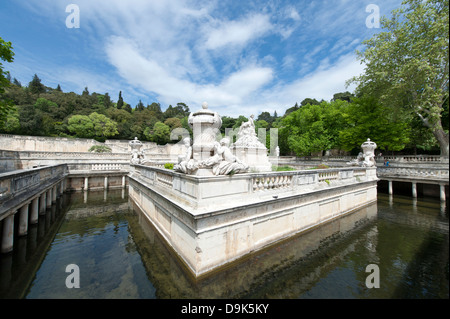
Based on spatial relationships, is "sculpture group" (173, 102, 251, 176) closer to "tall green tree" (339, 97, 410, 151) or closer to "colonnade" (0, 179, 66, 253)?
"colonnade" (0, 179, 66, 253)

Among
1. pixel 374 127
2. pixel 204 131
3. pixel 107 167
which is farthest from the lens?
pixel 374 127

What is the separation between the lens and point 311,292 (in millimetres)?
3879

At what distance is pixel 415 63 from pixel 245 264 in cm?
1887

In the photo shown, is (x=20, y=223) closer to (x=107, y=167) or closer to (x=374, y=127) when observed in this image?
(x=107, y=167)

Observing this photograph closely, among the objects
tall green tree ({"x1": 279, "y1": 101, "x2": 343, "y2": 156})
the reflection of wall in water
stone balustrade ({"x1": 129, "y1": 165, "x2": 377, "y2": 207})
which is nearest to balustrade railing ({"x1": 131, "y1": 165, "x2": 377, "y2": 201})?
stone balustrade ({"x1": 129, "y1": 165, "x2": 377, "y2": 207})

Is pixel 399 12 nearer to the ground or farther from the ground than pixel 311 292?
farther from the ground

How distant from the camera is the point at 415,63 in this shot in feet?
45.3

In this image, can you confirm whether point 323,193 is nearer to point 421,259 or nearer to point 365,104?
point 421,259

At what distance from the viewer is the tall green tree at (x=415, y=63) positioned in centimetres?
1375

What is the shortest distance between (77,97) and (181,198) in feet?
208

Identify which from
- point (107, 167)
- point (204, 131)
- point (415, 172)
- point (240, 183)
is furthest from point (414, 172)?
point (107, 167)

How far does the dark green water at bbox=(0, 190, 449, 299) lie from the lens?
3.84 metres
